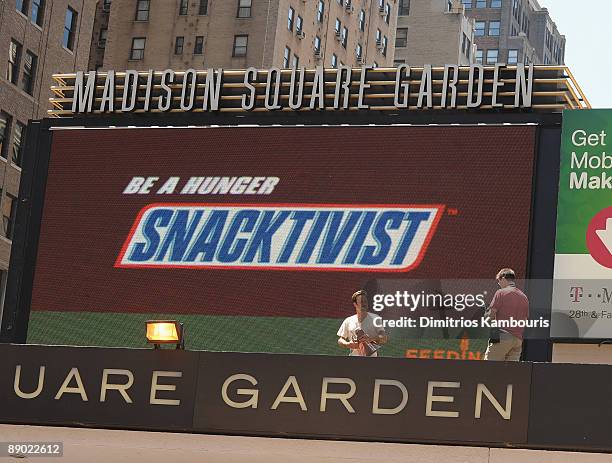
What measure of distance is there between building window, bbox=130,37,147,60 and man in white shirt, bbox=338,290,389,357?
215 feet

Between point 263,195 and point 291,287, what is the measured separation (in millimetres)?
1888

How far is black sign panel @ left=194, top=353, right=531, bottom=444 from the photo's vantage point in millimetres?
15047

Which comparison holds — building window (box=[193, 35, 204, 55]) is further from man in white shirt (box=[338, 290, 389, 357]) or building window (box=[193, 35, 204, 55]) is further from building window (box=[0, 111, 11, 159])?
man in white shirt (box=[338, 290, 389, 357])

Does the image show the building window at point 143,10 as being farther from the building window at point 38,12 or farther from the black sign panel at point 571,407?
the black sign panel at point 571,407

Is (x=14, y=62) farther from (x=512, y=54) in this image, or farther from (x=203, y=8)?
(x=512, y=54)

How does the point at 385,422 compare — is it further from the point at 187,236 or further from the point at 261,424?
the point at 187,236

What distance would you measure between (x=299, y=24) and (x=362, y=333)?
218 feet

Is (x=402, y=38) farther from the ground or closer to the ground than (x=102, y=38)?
farther from the ground

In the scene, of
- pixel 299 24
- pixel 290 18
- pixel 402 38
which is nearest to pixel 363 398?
pixel 290 18

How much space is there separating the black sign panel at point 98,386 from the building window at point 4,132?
4367 cm

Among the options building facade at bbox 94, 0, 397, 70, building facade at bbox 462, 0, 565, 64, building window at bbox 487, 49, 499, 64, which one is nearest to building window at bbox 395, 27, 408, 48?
building facade at bbox 94, 0, 397, 70

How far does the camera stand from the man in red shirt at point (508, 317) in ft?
62.0

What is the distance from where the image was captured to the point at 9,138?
5994cm

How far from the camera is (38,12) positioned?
63.3 m
